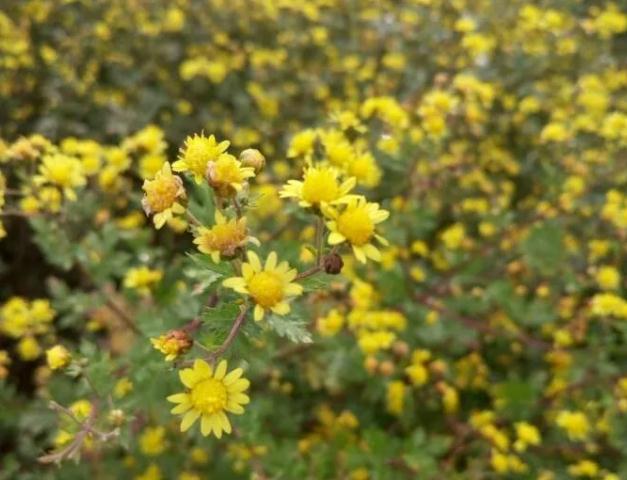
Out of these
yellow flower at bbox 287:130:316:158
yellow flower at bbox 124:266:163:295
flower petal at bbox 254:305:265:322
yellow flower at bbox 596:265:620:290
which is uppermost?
yellow flower at bbox 596:265:620:290

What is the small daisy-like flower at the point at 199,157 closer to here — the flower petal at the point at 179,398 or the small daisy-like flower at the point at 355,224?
the small daisy-like flower at the point at 355,224

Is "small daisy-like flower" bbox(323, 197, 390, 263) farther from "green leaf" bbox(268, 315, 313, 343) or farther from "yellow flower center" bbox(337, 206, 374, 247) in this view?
"green leaf" bbox(268, 315, 313, 343)

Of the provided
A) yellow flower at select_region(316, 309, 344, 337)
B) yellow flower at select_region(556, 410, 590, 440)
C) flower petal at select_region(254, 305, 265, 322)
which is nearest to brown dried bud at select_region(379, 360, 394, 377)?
yellow flower at select_region(316, 309, 344, 337)

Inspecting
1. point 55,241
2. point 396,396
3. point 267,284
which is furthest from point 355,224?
point 396,396

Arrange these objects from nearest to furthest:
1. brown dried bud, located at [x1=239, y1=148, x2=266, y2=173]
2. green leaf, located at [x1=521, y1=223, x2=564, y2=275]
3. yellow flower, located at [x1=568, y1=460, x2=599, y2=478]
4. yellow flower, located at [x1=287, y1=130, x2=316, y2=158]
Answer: brown dried bud, located at [x1=239, y1=148, x2=266, y2=173] < yellow flower, located at [x1=287, y1=130, x2=316, y2=158] < yellow flower, located at [x1=568, y1=460, x2=599, y2=478] < green leaf, located at [x1=521, y1=223, x2=564, y2=275]

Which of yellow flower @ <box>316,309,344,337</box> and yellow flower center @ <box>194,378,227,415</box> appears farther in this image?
yellow flower @ <box>316,309,344,337</box>

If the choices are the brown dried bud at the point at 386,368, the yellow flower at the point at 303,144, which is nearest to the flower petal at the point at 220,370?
the yellow flower at the point at 303,144
